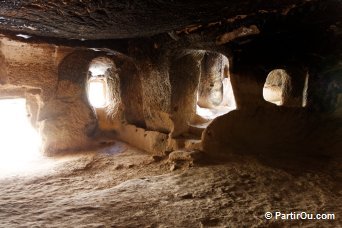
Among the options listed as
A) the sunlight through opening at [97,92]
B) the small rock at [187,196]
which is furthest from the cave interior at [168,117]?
the sunlight through opening at [97,92]

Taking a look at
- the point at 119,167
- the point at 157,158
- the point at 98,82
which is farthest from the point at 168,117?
the point at 98,82

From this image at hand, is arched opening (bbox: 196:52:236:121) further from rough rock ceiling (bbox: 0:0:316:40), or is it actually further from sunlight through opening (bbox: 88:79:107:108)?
rough rock ceiling (bbox: 0:0:316:40)

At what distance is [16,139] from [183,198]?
22.6ft

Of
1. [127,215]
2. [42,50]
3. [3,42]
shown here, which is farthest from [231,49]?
[3,42]

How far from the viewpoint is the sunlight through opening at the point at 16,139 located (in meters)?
5.91

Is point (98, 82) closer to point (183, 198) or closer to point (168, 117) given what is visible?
point (168, 117)

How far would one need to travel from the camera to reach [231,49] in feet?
16.0

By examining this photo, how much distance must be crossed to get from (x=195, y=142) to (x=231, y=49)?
1803 millimetres

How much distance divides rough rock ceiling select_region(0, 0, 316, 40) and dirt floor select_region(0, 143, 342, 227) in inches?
88.8

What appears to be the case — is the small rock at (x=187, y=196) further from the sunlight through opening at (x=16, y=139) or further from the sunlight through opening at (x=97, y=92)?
the sunlight through opening at (x=97, y=92)

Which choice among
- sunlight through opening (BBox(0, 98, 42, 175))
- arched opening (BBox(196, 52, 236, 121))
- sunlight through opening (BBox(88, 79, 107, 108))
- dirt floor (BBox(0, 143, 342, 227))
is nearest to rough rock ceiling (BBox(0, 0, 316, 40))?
dirt floor (BBox(0, 143, 342, 227))

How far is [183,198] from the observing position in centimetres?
316

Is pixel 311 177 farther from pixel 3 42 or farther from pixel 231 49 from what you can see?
pixel 3 42

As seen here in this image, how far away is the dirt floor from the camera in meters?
2.64
